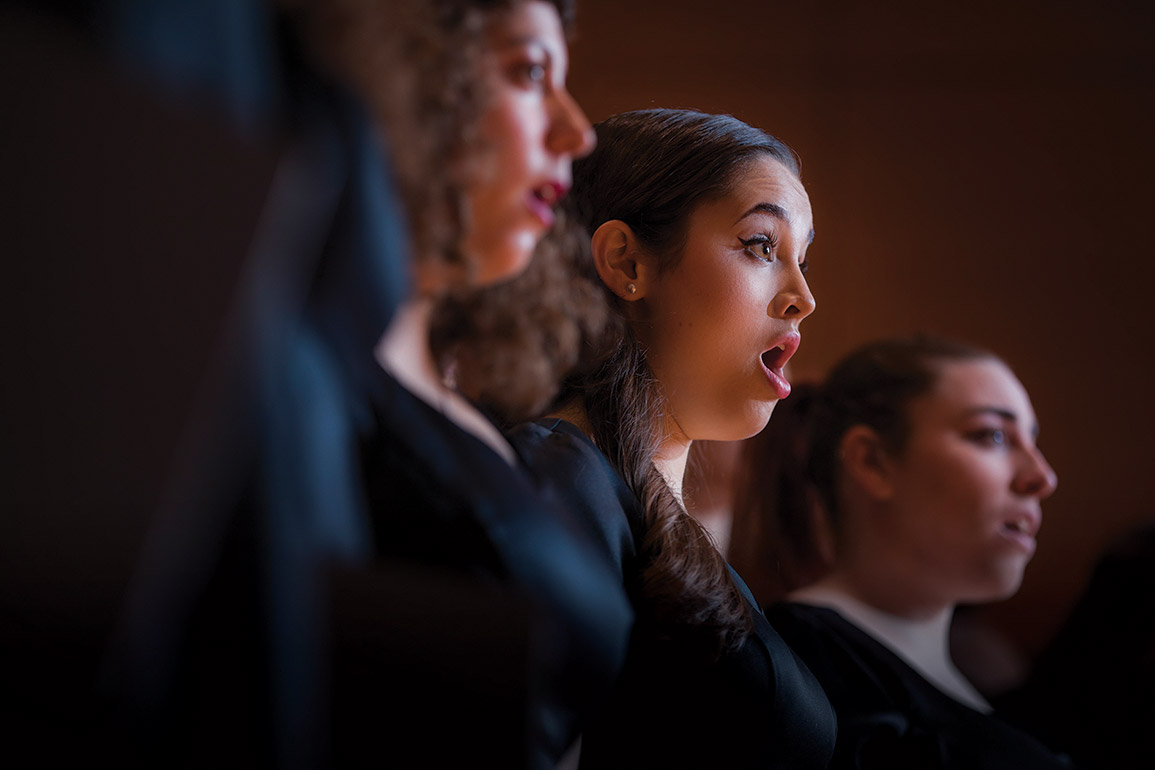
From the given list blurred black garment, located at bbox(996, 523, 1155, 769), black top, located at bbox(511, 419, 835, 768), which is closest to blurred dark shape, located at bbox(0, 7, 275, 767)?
black top, located at bbox(511, 419, 835, 768)

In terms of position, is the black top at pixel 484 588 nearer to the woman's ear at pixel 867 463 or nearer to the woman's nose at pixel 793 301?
the woman's nose at pixel 793 301

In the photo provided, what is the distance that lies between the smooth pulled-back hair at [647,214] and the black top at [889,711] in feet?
0.88

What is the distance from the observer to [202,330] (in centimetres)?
44

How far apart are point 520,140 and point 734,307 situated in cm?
22

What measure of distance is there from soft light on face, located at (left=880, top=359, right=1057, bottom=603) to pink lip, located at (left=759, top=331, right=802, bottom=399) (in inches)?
15.4

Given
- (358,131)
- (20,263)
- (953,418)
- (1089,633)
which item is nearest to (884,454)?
(953,418)

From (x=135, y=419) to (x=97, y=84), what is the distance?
0.15m

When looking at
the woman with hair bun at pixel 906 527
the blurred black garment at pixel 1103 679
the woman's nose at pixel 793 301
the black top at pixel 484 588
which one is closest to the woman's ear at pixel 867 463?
the woman with hair bun at pixel 906 527

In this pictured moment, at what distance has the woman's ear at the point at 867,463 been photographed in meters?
1.07

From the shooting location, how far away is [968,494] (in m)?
1.04

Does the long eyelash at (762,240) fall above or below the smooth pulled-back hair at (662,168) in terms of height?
below

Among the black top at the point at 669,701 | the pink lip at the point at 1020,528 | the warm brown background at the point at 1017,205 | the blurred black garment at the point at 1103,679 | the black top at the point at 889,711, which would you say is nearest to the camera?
the black top at the point at 669,701

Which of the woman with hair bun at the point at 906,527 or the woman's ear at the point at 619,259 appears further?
the woman with hair bun at the point at 906,527

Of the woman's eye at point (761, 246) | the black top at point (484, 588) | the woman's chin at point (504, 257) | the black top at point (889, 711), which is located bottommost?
the black top at point (889, 711)
